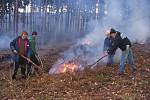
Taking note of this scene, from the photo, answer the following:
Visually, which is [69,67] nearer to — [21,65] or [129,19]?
[21,65]

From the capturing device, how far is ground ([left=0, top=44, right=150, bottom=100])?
10.1m

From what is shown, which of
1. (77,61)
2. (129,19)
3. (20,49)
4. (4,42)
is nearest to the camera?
(20,49)

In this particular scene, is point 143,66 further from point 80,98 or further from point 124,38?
point 80,98

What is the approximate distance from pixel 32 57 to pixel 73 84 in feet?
9.04

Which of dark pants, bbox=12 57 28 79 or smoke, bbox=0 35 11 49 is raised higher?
dark pants, bbox=12 57 28 79

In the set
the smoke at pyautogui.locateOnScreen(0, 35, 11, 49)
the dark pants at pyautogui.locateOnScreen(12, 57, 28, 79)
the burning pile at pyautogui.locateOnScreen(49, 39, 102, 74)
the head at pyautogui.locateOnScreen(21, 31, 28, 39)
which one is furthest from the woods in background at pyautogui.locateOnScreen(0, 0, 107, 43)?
the head at pyautogui.locateOnScreen(21, 31, 28, 39)

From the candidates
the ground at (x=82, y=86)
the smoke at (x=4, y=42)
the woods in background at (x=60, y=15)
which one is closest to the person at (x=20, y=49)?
the ground at (x=82, y=86)

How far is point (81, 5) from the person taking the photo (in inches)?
1873

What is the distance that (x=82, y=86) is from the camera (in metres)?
11.5

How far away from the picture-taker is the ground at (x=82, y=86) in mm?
10055

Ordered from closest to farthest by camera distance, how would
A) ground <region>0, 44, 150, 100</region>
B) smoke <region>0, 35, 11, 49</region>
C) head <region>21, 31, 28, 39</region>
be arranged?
ground <region>0, 44, 150, 100</region> → head <region>21, 31, 28, 39</region> → smoke <region>0, 35, 11, 49</region>

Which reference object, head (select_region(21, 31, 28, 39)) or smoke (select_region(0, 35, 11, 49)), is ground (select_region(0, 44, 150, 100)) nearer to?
head (select_region(21, 31, 28, 39))

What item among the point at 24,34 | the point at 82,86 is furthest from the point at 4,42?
the point at 82,86

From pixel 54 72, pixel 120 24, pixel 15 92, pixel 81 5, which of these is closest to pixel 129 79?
pixel 54 72
